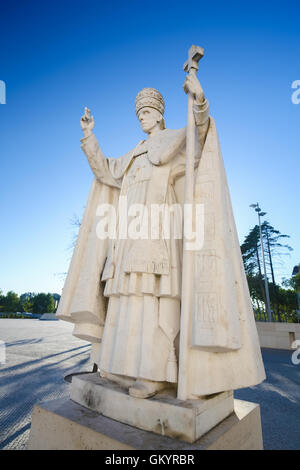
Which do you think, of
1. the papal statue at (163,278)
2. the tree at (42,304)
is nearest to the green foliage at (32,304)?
the tree at (42,304)

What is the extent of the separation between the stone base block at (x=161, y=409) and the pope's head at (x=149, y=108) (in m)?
2.43

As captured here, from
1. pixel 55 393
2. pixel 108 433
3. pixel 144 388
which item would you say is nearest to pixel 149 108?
pixel 144 388

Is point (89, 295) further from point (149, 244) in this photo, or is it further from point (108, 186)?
point (108, 186)

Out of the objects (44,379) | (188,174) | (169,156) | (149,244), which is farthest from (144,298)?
(44,379)

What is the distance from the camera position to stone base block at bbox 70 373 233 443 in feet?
4.38

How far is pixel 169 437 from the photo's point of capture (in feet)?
4.42

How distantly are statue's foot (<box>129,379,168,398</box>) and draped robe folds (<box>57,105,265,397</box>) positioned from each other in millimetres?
55

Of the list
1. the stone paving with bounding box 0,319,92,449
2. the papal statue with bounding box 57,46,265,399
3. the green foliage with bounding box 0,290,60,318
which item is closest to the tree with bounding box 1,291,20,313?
the green foliage with bounding box 0,290,60,318

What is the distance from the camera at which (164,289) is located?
179 centimetres

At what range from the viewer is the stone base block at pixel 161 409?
1334 mm

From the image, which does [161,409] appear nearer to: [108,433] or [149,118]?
[108,433]

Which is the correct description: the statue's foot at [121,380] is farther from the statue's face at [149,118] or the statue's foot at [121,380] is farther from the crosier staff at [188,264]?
the statue's face at [149,118]

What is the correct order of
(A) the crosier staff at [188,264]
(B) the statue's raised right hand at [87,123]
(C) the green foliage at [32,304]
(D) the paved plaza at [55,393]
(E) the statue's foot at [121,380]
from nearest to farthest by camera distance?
(A) the crosier staff at [188,264] → (E) the statue's foot at [121,380] → (D) the paved plaza at [55,393] → (B) the statue's raised right hand at [87,123] → (C) the green foliage at [32,304]

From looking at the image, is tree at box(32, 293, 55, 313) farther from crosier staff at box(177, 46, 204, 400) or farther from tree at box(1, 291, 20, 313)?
crosier staff at box(177, 46, 204, 400)
